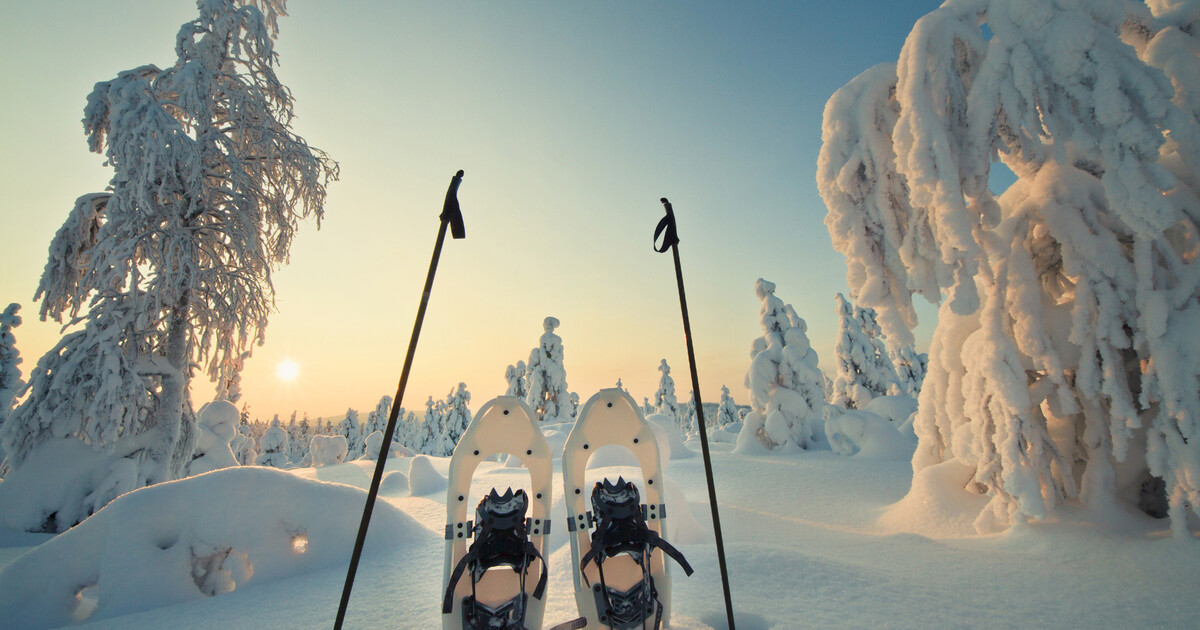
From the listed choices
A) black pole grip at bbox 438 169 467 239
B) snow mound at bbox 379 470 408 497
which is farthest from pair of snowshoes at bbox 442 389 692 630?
snow mound at bbox 379 470 408 497

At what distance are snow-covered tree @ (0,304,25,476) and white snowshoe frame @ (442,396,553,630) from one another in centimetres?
2232

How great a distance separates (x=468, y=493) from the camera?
11.0 ft

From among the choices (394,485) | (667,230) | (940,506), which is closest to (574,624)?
(667,230)

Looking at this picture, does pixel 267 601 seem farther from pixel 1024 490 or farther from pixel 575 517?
pixel 1024 490

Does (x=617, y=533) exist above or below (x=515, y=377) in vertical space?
below

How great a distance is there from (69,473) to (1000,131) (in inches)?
519

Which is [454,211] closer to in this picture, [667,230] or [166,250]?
[667,230]

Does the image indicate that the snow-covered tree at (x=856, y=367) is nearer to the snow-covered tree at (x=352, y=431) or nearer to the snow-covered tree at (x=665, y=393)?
the snow-covered tree at (x=665, y=393)

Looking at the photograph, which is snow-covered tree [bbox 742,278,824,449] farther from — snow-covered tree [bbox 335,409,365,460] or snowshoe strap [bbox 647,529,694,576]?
snow-covered tree [bbox 335,409,365,460]

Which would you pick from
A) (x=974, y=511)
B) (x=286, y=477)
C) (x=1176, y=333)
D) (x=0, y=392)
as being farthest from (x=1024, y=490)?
(x=0, y=392)

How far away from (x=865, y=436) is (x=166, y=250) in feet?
54.0

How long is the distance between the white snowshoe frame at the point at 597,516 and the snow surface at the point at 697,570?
0.40 meters

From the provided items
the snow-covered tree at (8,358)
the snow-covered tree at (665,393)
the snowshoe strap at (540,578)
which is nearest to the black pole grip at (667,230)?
the snowshoe strap at (540,578)

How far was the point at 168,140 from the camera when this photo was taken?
693 centimetres
